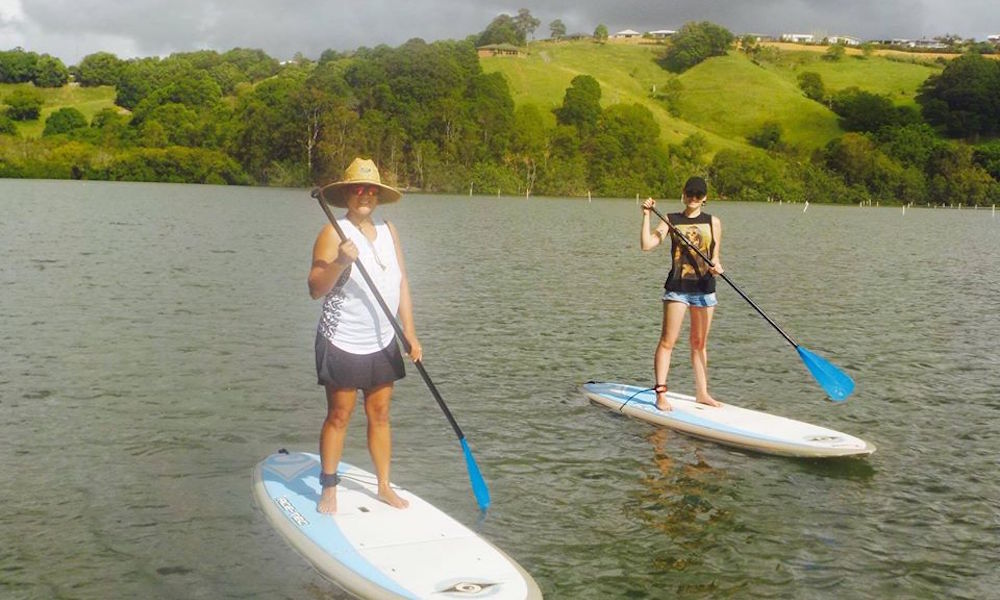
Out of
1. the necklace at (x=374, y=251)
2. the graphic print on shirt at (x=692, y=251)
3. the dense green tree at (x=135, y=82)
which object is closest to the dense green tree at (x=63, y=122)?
the dense green tree at (x=135, y=82)

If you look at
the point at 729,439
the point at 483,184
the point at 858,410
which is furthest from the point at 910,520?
the point at 483,184

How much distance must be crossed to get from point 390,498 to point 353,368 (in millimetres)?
1394

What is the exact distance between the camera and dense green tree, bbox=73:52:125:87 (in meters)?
182

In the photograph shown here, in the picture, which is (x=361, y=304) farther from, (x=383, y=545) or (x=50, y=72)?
(x=50, y=72)

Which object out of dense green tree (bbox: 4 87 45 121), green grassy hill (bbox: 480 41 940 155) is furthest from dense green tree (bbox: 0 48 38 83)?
green grassy hill (bbox: 480 41 940 155)

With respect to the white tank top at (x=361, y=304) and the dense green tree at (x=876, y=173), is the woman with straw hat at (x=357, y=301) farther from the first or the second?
the dense green tree at (x=876, y=173)

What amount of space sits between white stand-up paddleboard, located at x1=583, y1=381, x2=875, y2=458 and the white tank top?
5349mm

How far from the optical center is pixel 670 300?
38.9ft

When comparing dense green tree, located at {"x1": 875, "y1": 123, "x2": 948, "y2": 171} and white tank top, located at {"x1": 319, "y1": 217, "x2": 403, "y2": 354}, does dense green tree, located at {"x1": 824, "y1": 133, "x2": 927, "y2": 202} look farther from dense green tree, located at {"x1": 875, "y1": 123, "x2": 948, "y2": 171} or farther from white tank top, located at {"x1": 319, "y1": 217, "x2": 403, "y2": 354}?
white tank top, located at {"x1": 319, "y1": 217, "x2": 403, "y2": 354}

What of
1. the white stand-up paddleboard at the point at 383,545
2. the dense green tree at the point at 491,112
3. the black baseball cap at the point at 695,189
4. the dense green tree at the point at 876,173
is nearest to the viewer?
the white stand-up paddleboard at the point at 383,545

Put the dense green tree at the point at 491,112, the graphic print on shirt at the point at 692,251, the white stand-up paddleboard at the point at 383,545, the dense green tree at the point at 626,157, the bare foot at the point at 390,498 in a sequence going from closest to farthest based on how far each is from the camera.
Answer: the white stand-up paddleboard at the point at 383,545 < the bare foot at the point at 390,498 < the graphic print on shirt at the point at 692,251 < the dense green tree at the point at 491,112 < the dense green tree at the point at 626,157

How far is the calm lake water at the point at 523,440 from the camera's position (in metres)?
8.03

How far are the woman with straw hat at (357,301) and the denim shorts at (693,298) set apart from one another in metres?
4.82

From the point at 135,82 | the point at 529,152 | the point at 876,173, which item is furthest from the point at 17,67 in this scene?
the point at 876,173
